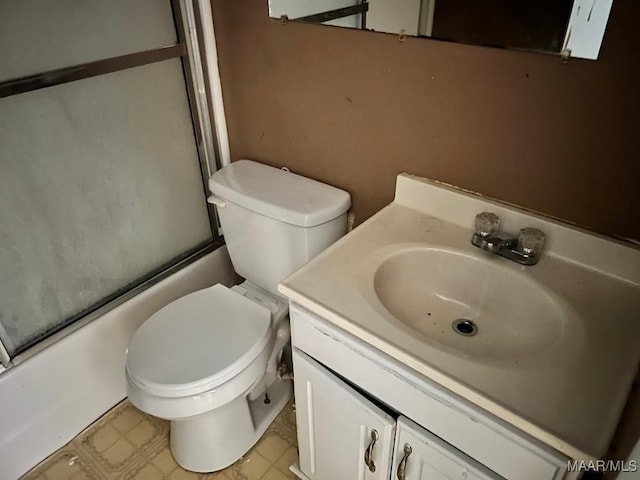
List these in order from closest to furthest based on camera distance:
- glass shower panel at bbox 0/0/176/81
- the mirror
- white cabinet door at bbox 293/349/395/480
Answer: the mirror < white cabinet door at bbox 293/349/395/480 < glass shower panel at bbox 0/0/176/81

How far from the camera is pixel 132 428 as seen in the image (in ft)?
5.49

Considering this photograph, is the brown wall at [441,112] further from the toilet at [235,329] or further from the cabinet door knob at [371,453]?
→ the cabinet door knob at [371,453]

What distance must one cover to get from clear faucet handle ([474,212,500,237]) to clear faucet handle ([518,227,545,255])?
6 centimetres

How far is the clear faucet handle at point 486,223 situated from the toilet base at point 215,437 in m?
0.87

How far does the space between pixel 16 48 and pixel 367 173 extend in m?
0.94

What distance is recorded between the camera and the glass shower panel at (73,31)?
1193 mm

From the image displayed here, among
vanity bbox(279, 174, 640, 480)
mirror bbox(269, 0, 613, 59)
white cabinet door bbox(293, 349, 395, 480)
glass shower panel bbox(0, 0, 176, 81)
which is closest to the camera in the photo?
vanity bbox(279, 174, 640, 480)

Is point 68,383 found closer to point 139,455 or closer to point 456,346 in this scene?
point 139,455

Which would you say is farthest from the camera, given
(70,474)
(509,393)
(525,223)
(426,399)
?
(70,474)

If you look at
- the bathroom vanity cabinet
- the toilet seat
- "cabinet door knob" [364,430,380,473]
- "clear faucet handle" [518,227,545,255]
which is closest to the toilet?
the toilet seat

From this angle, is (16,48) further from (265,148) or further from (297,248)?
(297,248)

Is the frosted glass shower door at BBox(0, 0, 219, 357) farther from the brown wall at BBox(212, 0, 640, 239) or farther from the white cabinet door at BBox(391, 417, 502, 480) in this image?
the white cabinet door at BBox(391, 417, 502, 480)

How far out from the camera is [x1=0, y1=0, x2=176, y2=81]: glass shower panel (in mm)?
1193

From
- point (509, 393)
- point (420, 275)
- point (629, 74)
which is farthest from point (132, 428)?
point (629, 74)
